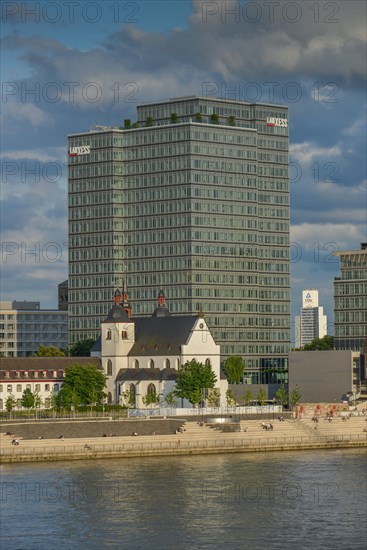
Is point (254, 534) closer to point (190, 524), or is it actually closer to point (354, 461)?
point (190, 524)

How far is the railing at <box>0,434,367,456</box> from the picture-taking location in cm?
16425

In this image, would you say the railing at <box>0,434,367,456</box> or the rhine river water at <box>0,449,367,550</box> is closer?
Result: the rhine river water at <box>0,449,367,550</box>

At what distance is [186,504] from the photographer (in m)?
125

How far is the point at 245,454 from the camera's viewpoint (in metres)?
173

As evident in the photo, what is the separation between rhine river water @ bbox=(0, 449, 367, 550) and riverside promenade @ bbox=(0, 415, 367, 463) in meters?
4.99

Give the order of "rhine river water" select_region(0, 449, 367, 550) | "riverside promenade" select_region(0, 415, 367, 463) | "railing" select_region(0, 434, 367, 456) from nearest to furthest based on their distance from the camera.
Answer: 1. "rhine river water" select_region(0, 449, 367, 550)
2. "railing" select_region(0, 434, 367, 456)
3. "riverside promenade" select_region(0, 415, 367, 463)

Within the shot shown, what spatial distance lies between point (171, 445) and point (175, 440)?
1.85 metres

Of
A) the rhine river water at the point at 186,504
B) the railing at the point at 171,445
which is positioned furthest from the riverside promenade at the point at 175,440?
the rhine river water at the point at 186,504

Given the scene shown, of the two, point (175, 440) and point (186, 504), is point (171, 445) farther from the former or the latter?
point (186, 504)

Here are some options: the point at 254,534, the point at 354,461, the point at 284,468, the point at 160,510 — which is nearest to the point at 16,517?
the point at 160,510

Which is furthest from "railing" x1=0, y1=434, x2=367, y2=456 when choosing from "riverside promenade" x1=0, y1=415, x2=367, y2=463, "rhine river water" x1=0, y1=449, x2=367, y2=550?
"rhine river water" x1=0, y1=449, x2=367, y2=550

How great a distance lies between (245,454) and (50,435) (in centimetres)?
2226

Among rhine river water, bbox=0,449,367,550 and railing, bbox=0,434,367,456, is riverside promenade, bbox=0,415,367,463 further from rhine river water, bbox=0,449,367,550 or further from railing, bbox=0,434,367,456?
rhine river water, bbox=0,449,367,550

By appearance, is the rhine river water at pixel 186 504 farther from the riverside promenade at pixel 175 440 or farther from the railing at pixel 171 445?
the riverside promenade at pixel 175 440
